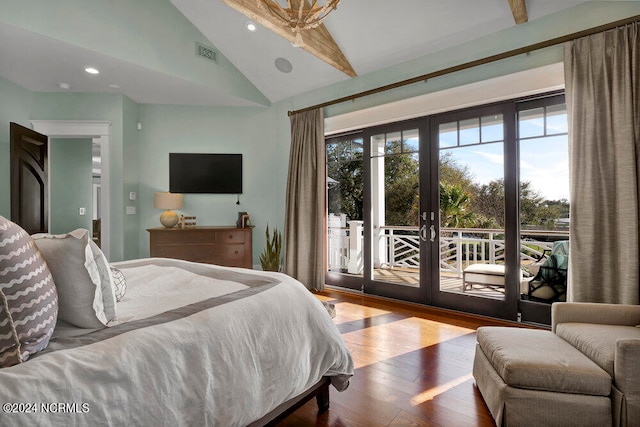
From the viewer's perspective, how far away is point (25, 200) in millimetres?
3904

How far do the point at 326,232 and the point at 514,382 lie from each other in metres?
3.18

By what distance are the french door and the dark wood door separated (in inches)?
145

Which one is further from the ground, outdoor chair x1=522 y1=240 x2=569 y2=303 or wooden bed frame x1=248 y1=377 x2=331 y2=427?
outdoor chair x1=522 y1=240 x2=569 y2=303

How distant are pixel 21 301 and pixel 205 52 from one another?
4256mm

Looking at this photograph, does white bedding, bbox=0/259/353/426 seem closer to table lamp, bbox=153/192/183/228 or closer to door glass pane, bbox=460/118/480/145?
door glass pane, bbox=460/118/480/145

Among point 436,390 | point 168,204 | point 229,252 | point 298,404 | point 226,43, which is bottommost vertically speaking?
point 436,390

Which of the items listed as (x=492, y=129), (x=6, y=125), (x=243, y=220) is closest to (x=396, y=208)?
(x=492, y=129)

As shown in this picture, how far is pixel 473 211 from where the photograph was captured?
340 cm

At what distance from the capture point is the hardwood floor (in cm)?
166

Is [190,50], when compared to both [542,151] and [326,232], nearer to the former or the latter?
[326,232]

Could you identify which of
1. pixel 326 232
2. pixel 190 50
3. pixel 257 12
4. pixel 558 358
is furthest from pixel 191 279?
pixel 190 50

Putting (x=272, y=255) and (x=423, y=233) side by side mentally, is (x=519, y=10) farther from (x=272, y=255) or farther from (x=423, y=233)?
(x=272, y=255)

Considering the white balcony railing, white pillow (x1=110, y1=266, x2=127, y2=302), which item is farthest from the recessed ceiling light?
white pillow (x1=110, y1=266, x2=127, y2=302)

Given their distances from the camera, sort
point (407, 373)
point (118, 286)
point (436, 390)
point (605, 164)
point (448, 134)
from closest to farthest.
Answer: point (118, 286) < point (436, 390) < point (407, 373) < point (605, 164) < point (448, 134)
